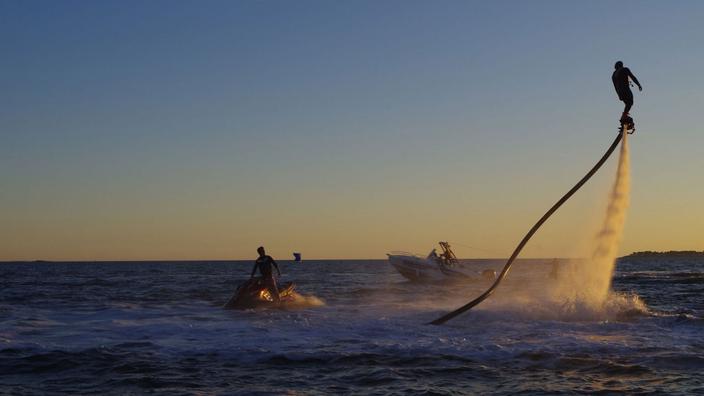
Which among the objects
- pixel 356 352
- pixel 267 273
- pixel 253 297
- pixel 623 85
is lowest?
pixel 356 352

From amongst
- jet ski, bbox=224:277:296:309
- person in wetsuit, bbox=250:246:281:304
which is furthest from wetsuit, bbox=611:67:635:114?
jet ski, bbox=224:277:296:309

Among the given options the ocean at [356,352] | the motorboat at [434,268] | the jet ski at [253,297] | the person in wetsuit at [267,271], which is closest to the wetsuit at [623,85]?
Answer: the ocean at [356,352]

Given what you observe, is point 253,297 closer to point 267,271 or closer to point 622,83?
point 267,271

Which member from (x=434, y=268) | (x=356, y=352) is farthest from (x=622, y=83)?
(x=434, y=268)

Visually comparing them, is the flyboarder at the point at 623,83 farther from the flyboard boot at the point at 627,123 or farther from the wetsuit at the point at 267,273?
the wetsuit at the point at 267,273

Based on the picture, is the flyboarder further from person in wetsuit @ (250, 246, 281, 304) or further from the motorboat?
the motorboat

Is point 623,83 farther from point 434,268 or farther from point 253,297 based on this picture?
point 434,268

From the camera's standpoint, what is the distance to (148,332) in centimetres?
1909

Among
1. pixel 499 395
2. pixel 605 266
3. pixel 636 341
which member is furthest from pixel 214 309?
pixel 499 395

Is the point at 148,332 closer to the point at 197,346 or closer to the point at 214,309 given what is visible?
the point at 197,346

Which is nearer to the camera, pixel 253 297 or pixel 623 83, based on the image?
pixel 623 83

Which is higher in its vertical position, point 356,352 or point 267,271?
point 267,271

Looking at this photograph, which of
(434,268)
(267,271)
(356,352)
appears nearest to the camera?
(356,352)

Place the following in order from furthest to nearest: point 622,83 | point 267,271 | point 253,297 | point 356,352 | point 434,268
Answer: point 434,268 → point 267,271 → point 253,297 → point 622,83 → point 356,352
